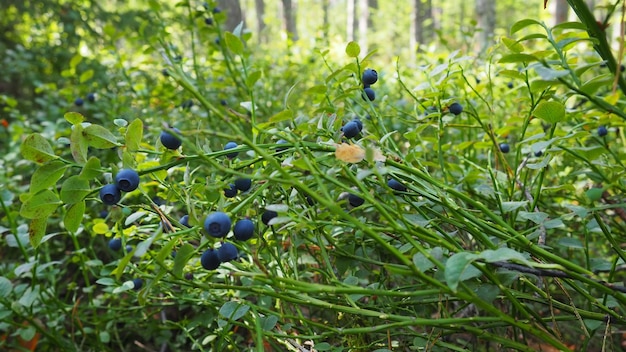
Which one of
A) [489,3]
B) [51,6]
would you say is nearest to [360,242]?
[51,6]

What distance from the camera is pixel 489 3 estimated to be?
6.91 metres

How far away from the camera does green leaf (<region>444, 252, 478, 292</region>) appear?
0.59m

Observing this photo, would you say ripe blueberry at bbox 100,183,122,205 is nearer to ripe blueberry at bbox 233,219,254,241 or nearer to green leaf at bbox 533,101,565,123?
ripe blueberry at bbox 233,219,254,241

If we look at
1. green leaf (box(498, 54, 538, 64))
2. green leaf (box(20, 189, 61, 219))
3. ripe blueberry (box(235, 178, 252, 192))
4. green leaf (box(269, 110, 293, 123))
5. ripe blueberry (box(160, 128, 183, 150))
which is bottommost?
ripe blueberry (box(235, 178, 252, 192))

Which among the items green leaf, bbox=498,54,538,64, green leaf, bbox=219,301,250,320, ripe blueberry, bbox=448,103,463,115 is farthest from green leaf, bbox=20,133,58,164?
ripe blueberry, bbox=448,103,463,115

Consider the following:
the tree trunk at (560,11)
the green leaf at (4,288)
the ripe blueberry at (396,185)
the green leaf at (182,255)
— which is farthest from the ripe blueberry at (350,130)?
the tree trunk at (560,11)

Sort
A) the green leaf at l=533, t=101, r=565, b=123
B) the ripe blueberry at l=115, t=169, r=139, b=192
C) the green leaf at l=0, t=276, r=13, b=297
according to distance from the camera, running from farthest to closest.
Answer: the green leaf at l=0, t=276, r=13, b=297 < the green leaf at l=533, t=101, r=565, b=123 < the ripe blueberry at l=115, t=169, r=139, b=192

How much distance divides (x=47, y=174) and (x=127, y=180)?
113 mm

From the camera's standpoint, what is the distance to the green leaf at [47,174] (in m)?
0.69

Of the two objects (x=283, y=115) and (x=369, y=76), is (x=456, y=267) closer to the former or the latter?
(x=283, y=115)

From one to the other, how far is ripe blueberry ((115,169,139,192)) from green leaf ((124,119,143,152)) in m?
0.04

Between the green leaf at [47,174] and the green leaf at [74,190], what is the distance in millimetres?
31

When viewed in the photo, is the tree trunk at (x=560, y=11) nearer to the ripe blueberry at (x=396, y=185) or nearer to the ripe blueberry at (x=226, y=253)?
the ripe blueberry at (x=396, y=185)

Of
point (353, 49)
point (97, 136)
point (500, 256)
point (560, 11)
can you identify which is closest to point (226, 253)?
point (97, 136)
